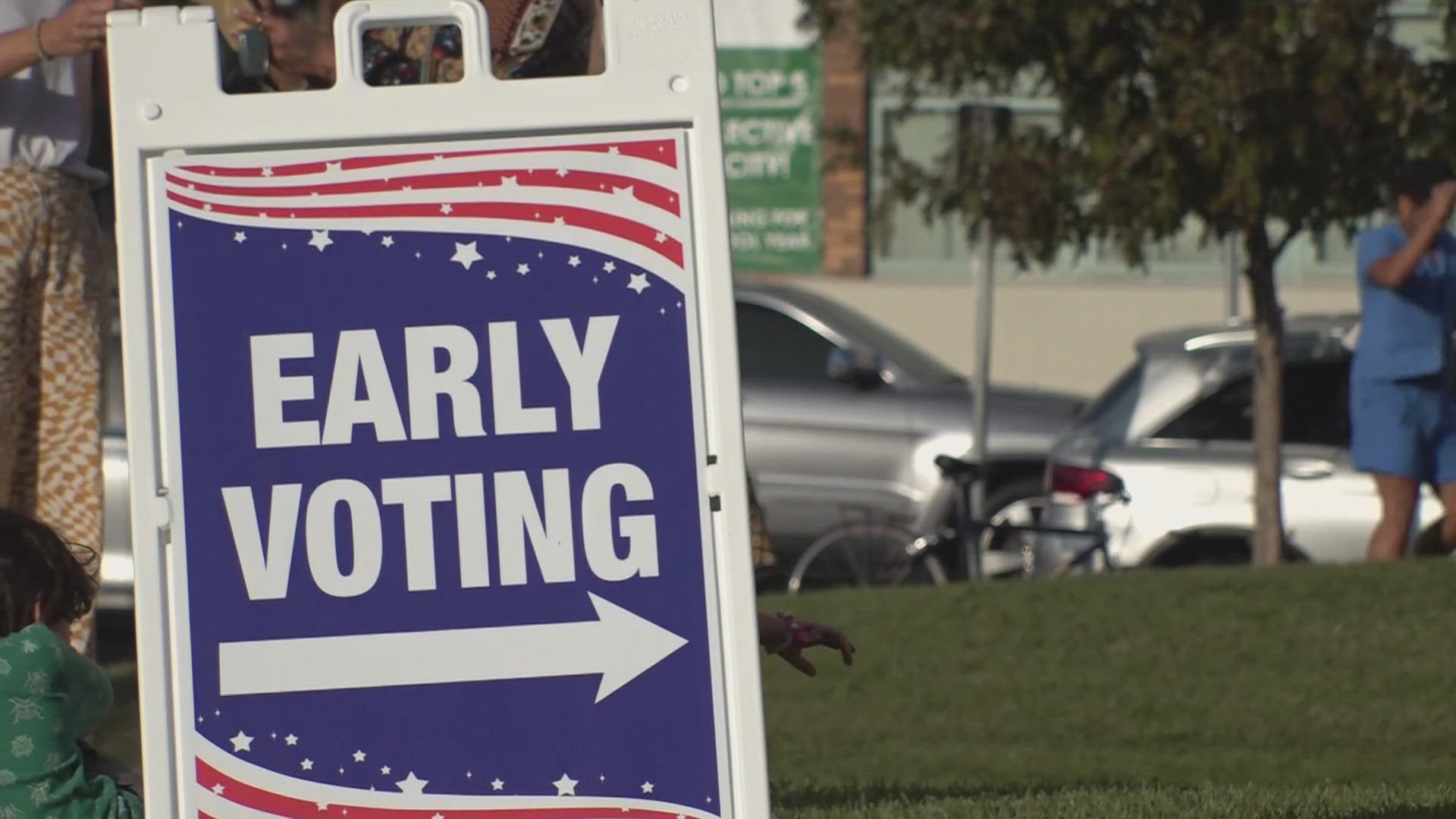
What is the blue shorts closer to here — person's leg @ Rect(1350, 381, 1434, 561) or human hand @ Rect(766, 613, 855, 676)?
person's leg @ Rect(1350, 381, 1434, 561)

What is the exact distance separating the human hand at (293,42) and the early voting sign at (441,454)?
45 centimetres

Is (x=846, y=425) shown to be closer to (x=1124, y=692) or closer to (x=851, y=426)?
(x=851, y=426)

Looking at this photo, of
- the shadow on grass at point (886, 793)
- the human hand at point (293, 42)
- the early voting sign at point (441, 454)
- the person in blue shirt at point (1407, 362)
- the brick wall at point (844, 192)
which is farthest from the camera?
the brick wall at point (844, 192)

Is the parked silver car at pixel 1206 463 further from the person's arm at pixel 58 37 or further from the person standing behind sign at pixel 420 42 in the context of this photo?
the person standing behind sign at pixel 420 42

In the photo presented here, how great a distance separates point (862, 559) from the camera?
494 inches

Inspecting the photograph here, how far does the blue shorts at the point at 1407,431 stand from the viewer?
9234 mm

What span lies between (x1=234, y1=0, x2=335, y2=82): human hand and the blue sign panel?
58cm

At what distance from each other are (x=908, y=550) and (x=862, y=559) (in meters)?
0.40

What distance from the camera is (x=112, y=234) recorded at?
535cm

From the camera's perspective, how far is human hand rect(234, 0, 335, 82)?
142 inches

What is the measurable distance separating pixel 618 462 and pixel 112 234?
2578mm

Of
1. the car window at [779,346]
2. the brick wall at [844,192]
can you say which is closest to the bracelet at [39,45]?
the car window at [779,346]

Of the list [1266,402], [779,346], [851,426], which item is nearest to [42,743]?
[1266,402]

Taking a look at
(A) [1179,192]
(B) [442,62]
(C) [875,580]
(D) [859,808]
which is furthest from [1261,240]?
(B) [442,62]
